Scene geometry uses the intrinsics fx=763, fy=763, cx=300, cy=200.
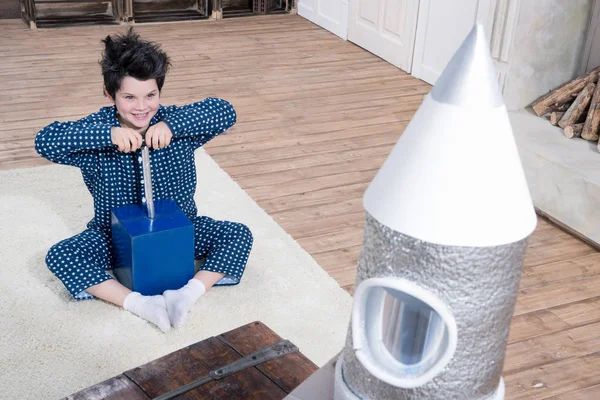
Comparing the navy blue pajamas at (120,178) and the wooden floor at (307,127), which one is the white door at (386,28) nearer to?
the wooden floor at (307,127)

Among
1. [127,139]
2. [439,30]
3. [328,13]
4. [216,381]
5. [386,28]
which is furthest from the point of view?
[328,13]

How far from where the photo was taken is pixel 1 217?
2369 millimetres

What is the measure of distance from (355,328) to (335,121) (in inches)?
99.4

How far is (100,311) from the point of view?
1933 millimetres

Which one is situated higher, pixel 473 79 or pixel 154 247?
pixel 473 79

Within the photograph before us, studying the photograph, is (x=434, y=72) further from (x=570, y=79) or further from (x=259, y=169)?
(x=259, y=169)

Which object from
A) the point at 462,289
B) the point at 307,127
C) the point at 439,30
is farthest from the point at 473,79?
the point at 439,30

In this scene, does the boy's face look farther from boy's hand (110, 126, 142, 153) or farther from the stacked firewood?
the stacked firewood

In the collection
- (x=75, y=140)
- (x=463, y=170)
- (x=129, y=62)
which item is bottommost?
(x=75, y=140)

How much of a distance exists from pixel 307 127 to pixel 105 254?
141cm

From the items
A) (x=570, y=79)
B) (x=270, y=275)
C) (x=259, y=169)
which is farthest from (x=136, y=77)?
(x=570, y=79)

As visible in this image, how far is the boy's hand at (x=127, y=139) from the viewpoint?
71.9 inches

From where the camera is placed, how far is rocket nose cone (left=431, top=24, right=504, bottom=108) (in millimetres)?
777

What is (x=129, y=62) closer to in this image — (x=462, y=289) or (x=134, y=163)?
(x=134, y=163)
